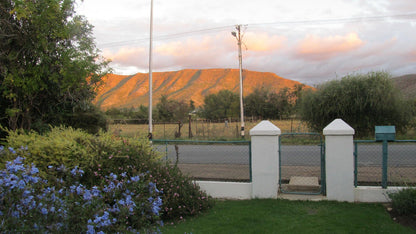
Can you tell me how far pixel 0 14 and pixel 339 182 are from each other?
10149mm

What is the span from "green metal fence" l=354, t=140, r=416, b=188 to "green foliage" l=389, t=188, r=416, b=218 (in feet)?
1.25

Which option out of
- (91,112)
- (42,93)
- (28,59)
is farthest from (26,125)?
(91,112)

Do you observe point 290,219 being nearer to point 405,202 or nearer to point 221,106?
point 405,202

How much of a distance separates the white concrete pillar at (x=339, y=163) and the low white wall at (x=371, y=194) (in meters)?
0.16

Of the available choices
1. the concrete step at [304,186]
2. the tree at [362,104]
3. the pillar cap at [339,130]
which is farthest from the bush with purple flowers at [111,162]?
the tree at [362,104]

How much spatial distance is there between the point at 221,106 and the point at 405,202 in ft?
207

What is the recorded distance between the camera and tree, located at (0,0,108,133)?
31.7 ft

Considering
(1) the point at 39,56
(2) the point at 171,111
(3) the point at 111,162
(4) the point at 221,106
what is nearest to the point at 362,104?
(1) the point at 39,56

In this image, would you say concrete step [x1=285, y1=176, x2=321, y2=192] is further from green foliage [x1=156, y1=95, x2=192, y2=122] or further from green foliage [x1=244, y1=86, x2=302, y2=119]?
green foliage [x1=156, y1=95, x2=192, y2=122]

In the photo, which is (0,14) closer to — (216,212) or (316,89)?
(216,212)

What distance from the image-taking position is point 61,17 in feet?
33.5

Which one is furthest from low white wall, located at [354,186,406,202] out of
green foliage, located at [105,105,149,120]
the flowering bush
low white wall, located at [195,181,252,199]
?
green foliage, located at [105,105,149,120]

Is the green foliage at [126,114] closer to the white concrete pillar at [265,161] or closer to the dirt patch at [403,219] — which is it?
the white concrete pillar at [265,161]

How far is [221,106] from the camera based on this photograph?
6900 cm
